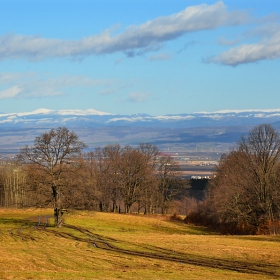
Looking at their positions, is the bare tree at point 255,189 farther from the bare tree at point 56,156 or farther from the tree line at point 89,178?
the bare tree at point 56,156

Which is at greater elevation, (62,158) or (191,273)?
(62,158)

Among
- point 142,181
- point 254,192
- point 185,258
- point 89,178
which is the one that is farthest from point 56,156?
point 142,181

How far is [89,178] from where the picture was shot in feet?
222

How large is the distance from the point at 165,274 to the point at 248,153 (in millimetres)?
45596

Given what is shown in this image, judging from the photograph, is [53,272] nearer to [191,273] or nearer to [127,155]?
[191,273]

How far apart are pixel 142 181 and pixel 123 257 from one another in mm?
60304

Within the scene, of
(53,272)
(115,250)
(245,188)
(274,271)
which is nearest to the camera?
(53,272)

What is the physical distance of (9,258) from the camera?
32.0 meters

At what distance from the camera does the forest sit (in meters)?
56.5

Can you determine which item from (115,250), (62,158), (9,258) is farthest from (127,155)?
(9,258)

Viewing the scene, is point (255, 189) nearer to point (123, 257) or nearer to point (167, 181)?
point (167, 181)

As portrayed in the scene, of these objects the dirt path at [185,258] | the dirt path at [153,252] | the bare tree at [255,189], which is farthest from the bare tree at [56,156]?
the bare tree at [255,189]

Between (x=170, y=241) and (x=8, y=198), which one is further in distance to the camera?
(x=8, y=198)

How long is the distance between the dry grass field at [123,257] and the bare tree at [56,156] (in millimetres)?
4354
